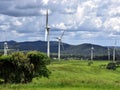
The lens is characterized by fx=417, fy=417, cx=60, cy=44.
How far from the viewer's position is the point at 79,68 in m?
142

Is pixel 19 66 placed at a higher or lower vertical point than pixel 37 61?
lower

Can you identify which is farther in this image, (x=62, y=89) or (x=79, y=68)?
(x=79, y=68)

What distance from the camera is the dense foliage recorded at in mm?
71312

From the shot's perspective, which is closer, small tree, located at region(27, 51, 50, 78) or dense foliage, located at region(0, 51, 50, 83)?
dense foliage, located at region(0, 51, 50, 83)

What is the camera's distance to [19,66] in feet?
235

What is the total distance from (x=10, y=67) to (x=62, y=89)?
25.0 metres

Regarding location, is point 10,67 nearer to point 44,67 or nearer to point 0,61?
point 0,61

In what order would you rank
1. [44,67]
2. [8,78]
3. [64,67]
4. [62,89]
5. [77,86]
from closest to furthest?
[62,89] → [77,86] → [8,78] → [44,67] → [64,67]

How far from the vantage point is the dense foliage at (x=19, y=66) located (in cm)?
7131

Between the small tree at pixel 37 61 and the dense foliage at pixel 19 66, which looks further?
the small tree at pixel 37 61

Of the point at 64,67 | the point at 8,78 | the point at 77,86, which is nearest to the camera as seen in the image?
the point at 77,86

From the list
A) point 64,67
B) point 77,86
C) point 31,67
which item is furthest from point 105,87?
point 64,67

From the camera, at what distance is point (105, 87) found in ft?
170

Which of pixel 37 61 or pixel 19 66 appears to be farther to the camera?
pixel 37 61
